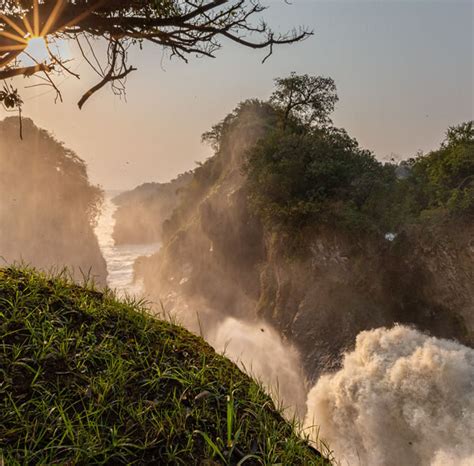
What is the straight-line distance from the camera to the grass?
188 cm

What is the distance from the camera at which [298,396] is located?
656 inches

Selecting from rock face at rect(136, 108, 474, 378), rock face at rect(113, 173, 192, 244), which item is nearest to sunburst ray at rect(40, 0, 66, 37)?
rock face at rect(136, 108, 474, 378)

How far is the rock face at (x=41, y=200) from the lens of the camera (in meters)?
37.0

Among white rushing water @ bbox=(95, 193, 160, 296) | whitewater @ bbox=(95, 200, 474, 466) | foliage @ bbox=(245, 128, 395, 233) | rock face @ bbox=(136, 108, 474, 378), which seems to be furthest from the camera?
white rushing water @ bbox=(95, 193, 160, 296)

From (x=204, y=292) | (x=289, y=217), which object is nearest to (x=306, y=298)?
(x=289, y=217)

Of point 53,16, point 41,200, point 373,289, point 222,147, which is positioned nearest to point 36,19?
point 53,16

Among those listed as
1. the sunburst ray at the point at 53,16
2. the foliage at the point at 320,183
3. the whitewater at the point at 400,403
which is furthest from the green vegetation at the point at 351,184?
the sunburst ray at the point at 53,16

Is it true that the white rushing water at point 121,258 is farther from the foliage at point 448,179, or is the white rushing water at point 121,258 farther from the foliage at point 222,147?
A: the foliage at point 448,179

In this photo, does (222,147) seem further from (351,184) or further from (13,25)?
(13,25)

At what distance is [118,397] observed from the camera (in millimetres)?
2236

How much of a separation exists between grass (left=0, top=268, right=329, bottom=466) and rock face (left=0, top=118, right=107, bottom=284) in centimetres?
3769

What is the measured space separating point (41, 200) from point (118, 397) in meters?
43.4

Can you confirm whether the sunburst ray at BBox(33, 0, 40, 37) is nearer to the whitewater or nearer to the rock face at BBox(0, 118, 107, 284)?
the whitewater

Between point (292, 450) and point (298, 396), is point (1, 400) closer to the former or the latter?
point (292, 450)
